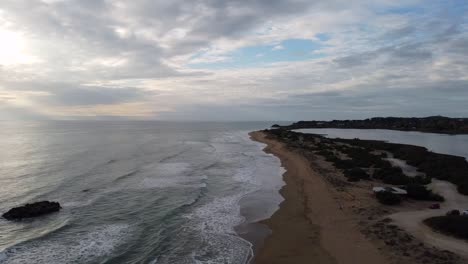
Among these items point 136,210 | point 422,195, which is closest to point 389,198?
point 422,195

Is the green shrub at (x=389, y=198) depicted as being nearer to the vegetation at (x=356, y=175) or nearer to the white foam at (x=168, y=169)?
the vegetation at (x=356, y=175)

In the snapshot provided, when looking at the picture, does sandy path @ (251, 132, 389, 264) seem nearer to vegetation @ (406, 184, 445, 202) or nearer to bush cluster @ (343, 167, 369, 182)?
bush cluster @ (343, 167, 369, 182)

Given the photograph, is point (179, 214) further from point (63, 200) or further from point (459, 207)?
point (459, 207)

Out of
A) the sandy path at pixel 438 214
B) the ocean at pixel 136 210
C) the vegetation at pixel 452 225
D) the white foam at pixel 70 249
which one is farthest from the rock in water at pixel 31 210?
the vegetation at pixel 452 225

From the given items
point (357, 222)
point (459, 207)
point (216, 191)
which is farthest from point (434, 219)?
point (216, 191)

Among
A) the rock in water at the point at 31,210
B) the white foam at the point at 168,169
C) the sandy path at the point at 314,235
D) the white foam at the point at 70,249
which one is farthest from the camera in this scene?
the white foam at the point at 168,169

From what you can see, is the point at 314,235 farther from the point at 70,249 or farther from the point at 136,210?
the point at 70,249
